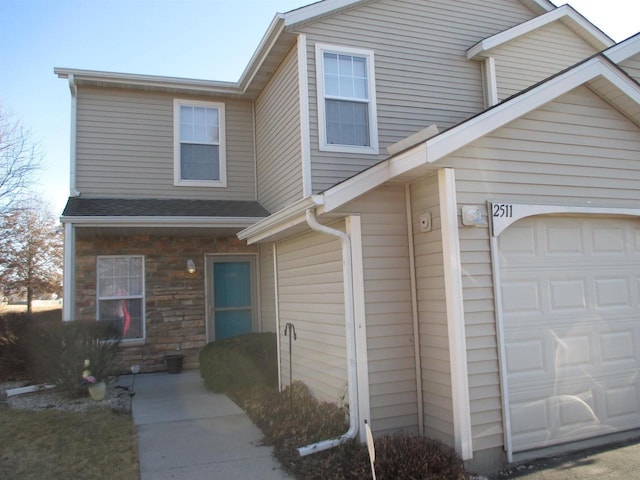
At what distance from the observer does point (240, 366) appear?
26.4ft

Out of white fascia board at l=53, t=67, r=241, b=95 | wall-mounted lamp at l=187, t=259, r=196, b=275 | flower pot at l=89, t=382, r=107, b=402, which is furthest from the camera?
wall-mounted lamp at l=187, t=259, r=196, b=275

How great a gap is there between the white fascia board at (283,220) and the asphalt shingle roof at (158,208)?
69.6 inches

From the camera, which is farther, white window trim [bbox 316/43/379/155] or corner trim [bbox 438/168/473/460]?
white window trim [bbox 316/43/379/155]

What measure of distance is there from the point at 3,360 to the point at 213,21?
6864mm

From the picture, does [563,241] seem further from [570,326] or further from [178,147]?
[178,147]

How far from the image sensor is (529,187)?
504 cm

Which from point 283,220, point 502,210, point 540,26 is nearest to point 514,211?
point 502,210

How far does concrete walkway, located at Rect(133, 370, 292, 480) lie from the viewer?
471 centimetres

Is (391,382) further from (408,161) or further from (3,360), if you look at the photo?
(3,360)

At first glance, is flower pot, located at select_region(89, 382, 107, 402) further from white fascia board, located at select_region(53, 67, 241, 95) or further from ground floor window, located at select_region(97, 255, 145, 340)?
white fascia board, located at select_region(53, 67, 241, 95)

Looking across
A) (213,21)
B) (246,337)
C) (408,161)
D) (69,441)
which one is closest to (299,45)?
(213,21)

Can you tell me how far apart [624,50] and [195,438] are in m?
6.96

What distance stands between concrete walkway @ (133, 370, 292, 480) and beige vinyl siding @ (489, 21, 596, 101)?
263 inches

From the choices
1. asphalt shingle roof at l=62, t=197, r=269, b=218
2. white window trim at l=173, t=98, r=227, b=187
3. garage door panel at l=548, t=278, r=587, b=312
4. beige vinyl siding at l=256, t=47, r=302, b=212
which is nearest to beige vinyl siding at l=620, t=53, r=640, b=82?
garage door panel at l=548, t=278, r=587, b=312
